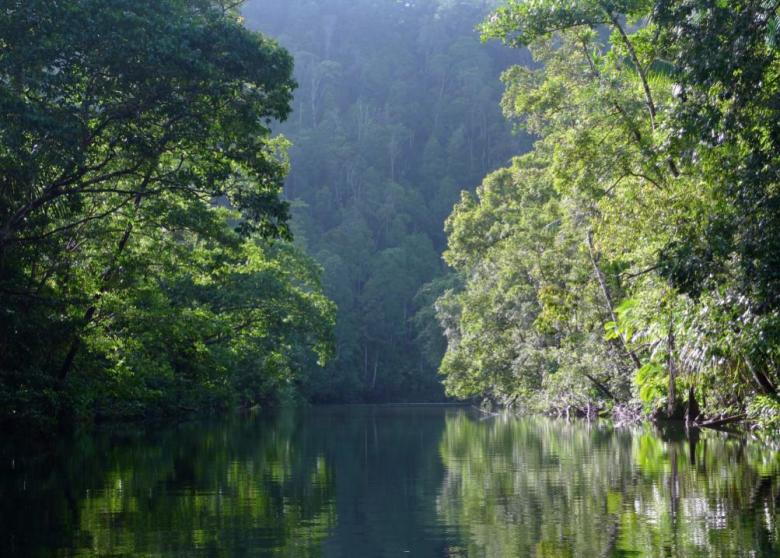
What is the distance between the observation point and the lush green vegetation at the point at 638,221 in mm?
9805

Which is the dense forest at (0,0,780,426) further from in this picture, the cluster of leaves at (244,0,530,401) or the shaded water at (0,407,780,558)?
the cluster of leaves at (244,0,530,401)

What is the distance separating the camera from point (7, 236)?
1473 cm

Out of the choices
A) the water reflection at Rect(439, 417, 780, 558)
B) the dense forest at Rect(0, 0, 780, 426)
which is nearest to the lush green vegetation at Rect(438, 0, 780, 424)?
the dense forest at Rect(0, 0, 780, 426)

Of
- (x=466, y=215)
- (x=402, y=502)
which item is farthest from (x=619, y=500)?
(x=466, y=215)

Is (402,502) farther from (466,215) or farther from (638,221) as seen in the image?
(466,215)

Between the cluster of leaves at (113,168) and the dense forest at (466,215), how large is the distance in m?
0.05

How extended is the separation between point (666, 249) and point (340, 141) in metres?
98.8

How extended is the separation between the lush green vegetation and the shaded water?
1878 mm

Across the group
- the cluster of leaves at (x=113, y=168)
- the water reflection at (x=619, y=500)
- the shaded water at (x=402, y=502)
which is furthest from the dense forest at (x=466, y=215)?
the shaded water at (x=402, y=502)

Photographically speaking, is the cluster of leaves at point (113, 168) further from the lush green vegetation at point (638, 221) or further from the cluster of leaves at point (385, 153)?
the cluster of leaves at point (385, 153)

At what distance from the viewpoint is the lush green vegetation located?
9.80m

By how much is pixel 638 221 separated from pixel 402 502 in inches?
399

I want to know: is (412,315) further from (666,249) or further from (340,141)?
(666,249)

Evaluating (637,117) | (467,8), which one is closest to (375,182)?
(467,8)
